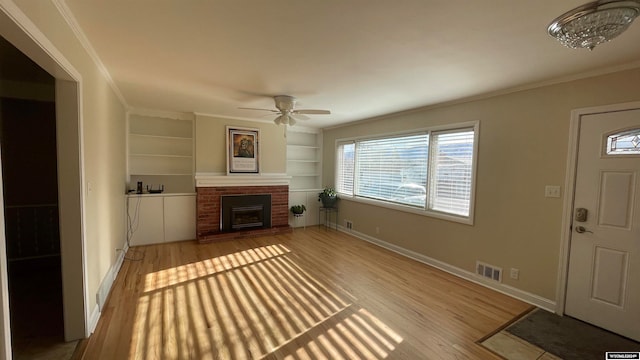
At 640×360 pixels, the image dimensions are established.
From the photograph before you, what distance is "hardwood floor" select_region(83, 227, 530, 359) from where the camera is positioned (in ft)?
7.05

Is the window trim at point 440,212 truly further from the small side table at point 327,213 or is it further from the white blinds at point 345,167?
the small side table at point 327,213

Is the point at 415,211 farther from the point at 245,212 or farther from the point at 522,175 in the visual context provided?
the point at 245,212

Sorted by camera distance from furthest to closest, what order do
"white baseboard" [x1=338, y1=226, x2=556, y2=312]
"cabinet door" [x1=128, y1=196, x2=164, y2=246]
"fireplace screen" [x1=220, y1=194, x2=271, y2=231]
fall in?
"fireplace screen" [x1=220, y1=194, x2=271, y2=231] < "cabinet door" [x1=128, y1=196, x2=164, y2=246] < "white baseboard" [x1=338, y1=226, x2=556, y2=312]

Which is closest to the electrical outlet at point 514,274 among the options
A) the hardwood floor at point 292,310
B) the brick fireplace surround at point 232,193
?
the hardwood floor at point 292,310

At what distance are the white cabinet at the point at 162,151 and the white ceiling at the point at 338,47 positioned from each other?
1679 millimetres

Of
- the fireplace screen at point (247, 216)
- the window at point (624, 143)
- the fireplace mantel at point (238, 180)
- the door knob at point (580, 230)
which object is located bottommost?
the fireplace screen at point (247, 216)

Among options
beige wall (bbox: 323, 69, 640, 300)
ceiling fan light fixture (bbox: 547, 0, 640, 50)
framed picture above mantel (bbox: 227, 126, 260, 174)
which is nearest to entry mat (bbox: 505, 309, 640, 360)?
beige wall (bbox: 323, 69, 640, 300)

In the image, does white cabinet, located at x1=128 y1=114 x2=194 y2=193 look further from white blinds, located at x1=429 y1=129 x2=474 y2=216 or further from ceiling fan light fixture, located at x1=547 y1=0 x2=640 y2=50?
ceiling fan light fixture, located at x1=547 y1=0 x2=640 y2=50

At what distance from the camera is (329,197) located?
19.9ft

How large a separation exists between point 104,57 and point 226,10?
5.19 ft

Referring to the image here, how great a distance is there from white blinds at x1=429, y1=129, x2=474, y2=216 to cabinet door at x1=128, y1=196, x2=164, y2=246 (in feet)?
15.0

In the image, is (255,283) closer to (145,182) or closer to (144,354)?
(144,354)

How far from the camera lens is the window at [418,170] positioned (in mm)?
3660

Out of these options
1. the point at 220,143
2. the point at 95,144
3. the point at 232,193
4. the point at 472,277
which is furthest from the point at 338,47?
the point at 232,193
